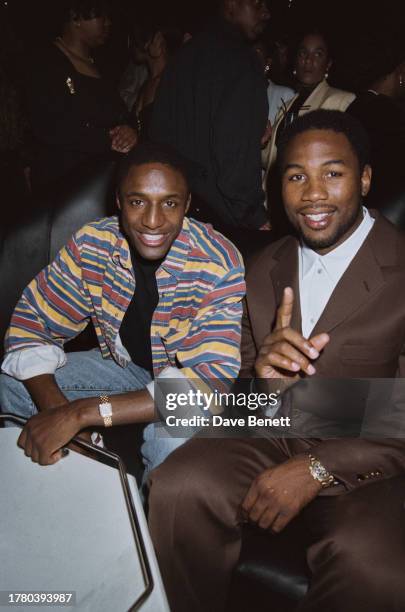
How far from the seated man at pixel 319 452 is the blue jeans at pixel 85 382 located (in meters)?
0.29

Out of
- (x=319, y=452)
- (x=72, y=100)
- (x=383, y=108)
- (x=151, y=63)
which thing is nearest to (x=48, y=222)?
(x=72, y=100)

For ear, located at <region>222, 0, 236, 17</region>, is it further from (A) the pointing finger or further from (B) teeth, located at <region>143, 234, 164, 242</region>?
(A) the pointing finger

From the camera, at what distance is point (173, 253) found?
159 cm

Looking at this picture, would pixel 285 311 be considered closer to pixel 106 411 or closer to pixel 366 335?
pixel 366 335

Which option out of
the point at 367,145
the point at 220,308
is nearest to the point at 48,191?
the point at 220,308

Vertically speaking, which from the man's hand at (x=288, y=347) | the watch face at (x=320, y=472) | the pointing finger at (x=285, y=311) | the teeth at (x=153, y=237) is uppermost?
the teeth at (x=153, y=237)

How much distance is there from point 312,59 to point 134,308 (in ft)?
7.58

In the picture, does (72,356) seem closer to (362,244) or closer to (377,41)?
(362,244)

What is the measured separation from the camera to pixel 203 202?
A: 2248mm

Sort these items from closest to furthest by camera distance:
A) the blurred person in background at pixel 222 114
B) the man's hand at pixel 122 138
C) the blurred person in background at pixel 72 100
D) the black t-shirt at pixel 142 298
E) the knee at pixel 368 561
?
1. the knee at pixel 368 561
2. the black t-shirt at pixel 142 298
3. the blurred person in background at pixel 222 114
4. the blurred person in background at pixel 72 100
5. the man's hand at pixel 122 138

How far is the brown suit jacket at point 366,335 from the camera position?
4.11ft

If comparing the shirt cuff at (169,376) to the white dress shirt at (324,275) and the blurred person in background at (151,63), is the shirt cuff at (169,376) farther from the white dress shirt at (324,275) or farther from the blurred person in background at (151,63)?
the blurred person in background at (151,63)

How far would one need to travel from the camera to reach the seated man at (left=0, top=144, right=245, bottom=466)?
4.67ft

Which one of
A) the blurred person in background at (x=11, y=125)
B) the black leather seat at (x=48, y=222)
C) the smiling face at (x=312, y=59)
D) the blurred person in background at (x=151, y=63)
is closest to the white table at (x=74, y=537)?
the black leather seat at (x=48, y=222)
